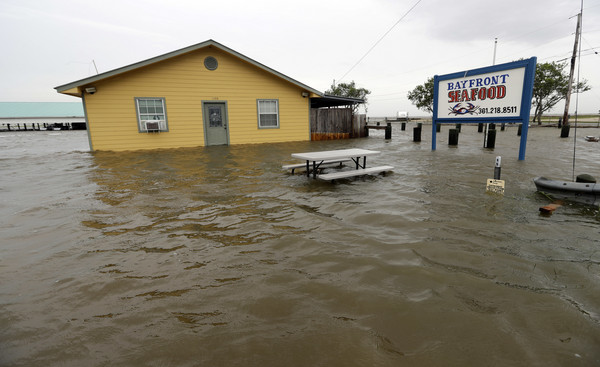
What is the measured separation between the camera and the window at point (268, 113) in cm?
1692

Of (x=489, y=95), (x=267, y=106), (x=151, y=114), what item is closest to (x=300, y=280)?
(x=489, y=95)

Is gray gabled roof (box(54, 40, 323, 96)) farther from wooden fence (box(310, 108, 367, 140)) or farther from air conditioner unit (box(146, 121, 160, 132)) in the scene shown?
wooden fence (box(310, 108, 367, 140))

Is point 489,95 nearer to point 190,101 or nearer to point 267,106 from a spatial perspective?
point 267,106

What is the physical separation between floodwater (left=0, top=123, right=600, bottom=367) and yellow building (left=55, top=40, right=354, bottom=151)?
8.99 m

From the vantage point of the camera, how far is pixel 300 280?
301 cm

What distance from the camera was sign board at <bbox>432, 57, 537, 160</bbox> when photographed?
930cm

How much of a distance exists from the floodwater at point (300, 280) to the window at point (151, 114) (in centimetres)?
908

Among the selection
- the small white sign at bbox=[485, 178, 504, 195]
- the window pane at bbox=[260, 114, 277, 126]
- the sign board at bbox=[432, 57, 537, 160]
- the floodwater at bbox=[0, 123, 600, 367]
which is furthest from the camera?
the window pane at bbox=[260, 114, 277, 126]

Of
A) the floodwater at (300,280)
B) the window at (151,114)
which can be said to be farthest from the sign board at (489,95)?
the window at (151,114)

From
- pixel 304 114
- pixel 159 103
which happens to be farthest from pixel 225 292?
pixel 304 114

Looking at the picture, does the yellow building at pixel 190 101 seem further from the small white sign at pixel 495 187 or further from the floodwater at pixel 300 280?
the small white sign at pixel 495 187

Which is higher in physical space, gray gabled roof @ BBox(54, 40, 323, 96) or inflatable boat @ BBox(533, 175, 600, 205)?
gray gabled roof @ BBox(54, 40, 323, 96)

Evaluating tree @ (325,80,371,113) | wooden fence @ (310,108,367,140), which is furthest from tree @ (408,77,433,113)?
wooden fence @ (310,108,367,140)

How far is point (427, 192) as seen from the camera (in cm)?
625
